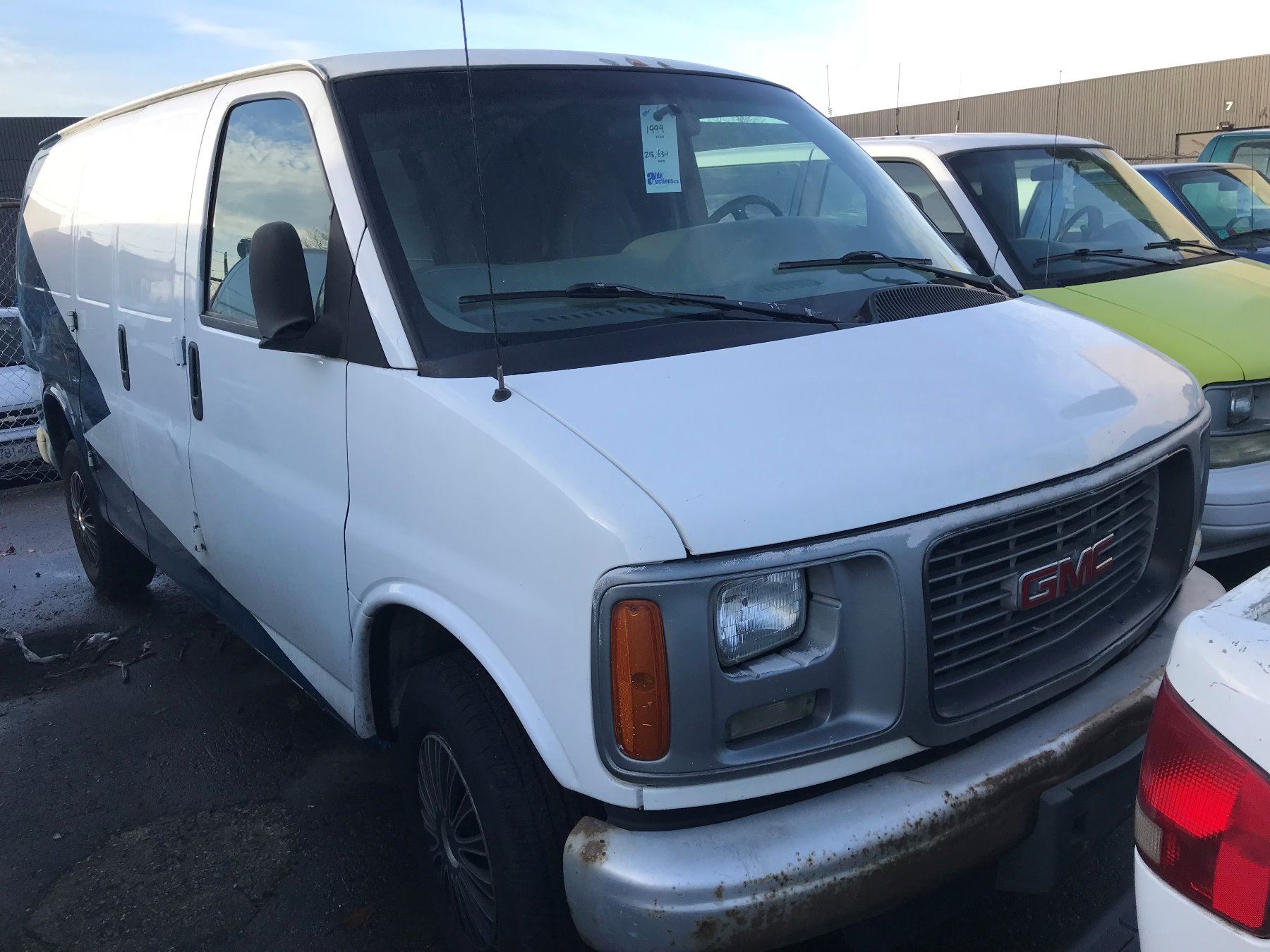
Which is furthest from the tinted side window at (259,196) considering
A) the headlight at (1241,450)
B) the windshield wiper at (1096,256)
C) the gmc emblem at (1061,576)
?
the windshield wiper at (1096,256)

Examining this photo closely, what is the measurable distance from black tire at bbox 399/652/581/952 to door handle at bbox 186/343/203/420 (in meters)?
1.45

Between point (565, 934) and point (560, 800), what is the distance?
0.28 metres

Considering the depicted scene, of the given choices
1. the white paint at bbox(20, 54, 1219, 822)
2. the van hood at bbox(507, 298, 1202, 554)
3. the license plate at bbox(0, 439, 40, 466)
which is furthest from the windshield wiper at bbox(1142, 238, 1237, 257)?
the license plate at bbox(0, 439, 40, 466)

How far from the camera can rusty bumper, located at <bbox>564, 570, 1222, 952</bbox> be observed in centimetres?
185

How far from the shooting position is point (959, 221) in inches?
211

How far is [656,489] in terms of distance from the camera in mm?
1933

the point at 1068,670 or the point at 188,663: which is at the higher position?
the point at 1068,670

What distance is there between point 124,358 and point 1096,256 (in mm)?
4396

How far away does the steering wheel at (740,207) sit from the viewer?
324cm

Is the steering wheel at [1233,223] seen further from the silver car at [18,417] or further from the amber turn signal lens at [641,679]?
the silver car at [18,417]

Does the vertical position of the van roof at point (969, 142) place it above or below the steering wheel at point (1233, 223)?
above

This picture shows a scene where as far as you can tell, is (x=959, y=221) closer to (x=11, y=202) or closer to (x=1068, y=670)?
(x=1068, y=670)

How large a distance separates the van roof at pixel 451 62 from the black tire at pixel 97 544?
249 centimetres

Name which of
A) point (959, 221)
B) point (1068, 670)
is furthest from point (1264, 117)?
point (1068, 670)
